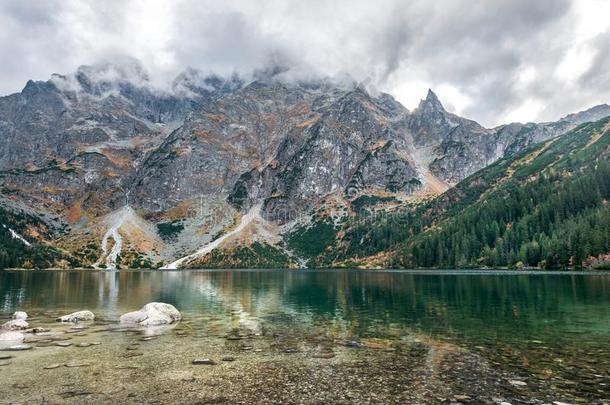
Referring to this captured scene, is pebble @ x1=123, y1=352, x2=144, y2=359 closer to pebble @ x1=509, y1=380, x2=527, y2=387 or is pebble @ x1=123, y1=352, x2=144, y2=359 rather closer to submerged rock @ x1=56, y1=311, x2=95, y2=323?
submerged rock @ x1=56, y1=311, x2=95, y2=323

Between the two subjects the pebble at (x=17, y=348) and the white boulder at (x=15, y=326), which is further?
the white boulder at (x=15, y=326)

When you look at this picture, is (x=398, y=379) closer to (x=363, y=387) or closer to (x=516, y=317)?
(x=363, y=387)

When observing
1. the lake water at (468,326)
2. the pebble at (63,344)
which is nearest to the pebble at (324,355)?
the lake water at (468,326)

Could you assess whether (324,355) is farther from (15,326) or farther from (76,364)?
(15,326)

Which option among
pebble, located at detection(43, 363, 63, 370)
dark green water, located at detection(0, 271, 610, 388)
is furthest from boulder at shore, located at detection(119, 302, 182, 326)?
pebble, located at detection(43, 363, 63, 370)

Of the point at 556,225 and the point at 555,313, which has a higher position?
the point at 556,225

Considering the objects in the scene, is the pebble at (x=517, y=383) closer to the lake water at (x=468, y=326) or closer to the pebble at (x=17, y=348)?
the lake water at (x=468, y=326)

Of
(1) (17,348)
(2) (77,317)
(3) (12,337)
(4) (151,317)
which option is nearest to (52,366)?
(1) (17,348)

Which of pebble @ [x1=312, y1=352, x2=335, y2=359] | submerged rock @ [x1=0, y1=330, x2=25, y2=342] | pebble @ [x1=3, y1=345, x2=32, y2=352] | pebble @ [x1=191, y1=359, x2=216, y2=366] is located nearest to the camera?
pebble @ [x1=191, y1=359, x2=216, y2=366]

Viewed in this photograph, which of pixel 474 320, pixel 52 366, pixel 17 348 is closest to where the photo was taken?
pixel 52 366

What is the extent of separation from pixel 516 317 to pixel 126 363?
1632 inches

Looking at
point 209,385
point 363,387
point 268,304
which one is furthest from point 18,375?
point 268,304

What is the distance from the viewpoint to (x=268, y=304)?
228ft

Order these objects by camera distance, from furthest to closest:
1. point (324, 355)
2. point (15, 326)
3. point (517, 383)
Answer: point (15, 326), point (324, 355), point (517, 383)
